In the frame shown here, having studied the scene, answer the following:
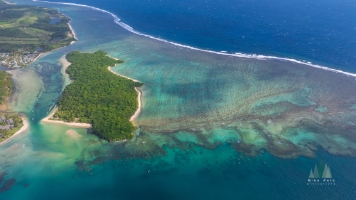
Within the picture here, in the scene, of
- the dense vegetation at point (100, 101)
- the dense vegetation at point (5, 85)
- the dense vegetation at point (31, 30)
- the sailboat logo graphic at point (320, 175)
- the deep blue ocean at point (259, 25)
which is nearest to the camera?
the sailboat logo graphic at point (320, 175)

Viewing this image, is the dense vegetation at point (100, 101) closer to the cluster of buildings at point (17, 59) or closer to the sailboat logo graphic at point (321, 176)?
the cluster of buildings at point (17, 59)

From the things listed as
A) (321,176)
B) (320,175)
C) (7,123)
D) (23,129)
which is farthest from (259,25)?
(7,123)

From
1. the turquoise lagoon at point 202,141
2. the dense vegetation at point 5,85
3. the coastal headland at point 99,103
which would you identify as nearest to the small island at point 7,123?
the dense vegetation at point 5,85

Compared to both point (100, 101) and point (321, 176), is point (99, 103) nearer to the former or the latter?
point (100, 101)

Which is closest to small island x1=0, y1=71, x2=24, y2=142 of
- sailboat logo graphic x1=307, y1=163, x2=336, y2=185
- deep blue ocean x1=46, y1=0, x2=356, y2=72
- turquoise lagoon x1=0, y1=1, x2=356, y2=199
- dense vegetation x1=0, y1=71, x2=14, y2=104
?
dense vegetation x1=0, y1=71, x2=14, y2=104

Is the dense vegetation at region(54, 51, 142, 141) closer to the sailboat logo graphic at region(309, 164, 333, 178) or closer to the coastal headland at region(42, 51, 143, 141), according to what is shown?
the coastal headland at region(42, 51, 143, 141)
